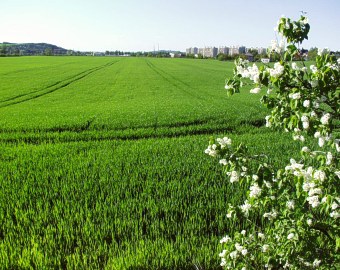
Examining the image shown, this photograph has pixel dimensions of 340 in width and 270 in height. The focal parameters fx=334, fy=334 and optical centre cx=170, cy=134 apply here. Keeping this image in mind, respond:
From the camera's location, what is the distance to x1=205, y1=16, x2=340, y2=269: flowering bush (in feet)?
9.66

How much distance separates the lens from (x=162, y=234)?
5.99 m

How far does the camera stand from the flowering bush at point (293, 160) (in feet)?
9.66

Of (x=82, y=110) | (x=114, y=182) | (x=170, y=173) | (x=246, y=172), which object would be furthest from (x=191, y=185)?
(x=82, y=110)

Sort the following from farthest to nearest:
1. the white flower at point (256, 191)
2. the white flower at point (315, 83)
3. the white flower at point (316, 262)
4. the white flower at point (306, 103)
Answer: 1. the white flower at point (316, 262)
2. the white flower at point (256, 191)
3. the white flower at point (315, 83)
4. the white flower at point (306, 103)

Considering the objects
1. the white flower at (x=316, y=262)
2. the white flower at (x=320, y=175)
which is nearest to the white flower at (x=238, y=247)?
the white flower at (x=316, y=262)

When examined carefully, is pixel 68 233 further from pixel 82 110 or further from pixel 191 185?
pixel 82 110

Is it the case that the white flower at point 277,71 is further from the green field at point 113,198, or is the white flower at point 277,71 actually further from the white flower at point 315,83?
the green field at point 113,198

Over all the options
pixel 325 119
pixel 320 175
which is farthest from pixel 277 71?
pixel 320 175


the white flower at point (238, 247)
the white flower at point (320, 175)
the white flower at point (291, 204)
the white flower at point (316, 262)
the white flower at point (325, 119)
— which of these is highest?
the white flower at point (325, 119)

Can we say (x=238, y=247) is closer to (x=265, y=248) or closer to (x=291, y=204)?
(x=265, y=248)

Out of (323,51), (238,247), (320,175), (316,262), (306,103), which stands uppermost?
(323,51)

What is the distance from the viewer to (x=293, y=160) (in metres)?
3.38

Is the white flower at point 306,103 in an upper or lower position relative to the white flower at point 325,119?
upper

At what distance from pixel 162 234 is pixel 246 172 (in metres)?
2.96
